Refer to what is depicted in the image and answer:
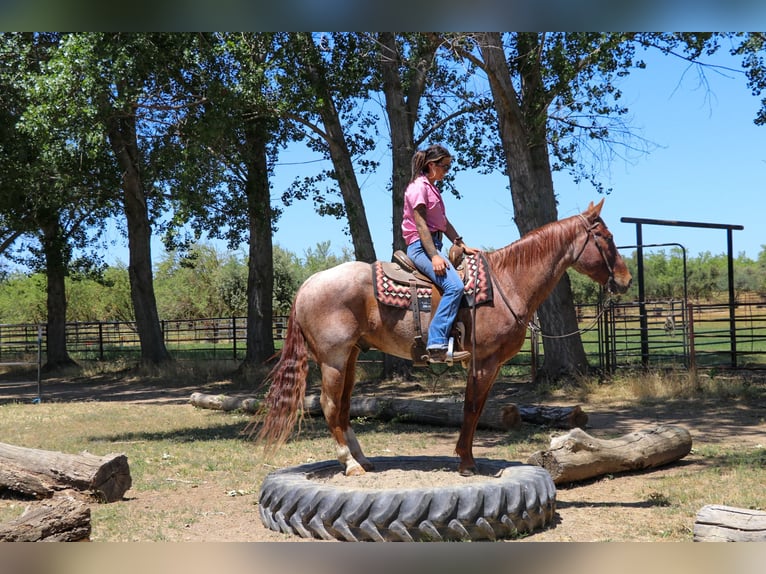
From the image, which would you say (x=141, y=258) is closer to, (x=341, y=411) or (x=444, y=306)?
(x=341, y=411)

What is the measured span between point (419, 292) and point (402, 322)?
27 cm

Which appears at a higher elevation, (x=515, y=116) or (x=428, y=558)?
(x=515, y=116)

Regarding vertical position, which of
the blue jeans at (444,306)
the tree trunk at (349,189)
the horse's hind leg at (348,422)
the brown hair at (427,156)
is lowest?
the horse's hind leg at (348,422)

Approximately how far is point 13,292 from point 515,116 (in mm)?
49171

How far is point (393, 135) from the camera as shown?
52.0ft

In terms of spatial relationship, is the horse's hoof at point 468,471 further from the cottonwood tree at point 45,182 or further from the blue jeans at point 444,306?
the cottonwood tree at point 45,182

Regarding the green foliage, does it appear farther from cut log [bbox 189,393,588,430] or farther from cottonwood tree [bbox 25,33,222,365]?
cut log [bbox 189,393,588,430]

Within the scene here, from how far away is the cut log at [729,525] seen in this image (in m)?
3.81

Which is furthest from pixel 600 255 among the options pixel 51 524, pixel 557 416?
pixel 557 416

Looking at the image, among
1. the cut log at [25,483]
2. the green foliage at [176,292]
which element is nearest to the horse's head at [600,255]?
the cut log at [25,483]

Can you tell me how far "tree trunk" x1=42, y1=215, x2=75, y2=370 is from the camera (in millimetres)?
23234

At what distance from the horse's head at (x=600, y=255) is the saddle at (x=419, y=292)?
0.82 m

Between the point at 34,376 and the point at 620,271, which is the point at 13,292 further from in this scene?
the point at 620,271

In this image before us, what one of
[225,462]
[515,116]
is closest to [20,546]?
[225,462]
